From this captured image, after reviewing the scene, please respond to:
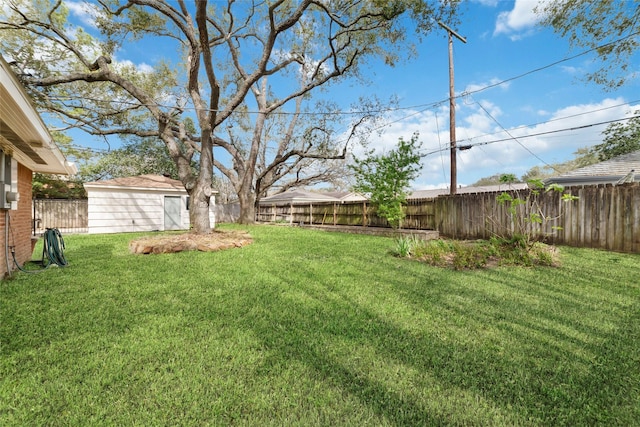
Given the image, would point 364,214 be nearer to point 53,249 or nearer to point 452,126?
point 452,126

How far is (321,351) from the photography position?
200cm

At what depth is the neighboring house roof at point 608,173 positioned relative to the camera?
9938 mm

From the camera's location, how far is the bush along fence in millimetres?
5828

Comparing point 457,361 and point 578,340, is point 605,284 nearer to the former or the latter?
point 578,340

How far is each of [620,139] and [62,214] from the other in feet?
115

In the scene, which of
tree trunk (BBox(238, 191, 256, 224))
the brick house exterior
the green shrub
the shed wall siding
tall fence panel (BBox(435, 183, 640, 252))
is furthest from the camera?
tree trunk (BBox(238, 191, 256, 224))

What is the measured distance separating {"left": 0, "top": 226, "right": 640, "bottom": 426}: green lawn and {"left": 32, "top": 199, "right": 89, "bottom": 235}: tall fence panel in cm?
1393

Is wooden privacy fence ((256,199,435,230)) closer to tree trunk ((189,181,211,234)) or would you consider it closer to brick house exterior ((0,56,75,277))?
tree trunk ((189,181,211,234))

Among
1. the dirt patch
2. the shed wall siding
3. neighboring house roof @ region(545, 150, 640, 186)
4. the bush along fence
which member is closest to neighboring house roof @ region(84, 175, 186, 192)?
the shed wall siding

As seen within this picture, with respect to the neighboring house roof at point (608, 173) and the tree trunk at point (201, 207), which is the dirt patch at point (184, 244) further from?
the neighboring house roof at point (608, 173)

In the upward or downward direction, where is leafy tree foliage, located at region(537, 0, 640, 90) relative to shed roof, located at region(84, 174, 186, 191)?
upward

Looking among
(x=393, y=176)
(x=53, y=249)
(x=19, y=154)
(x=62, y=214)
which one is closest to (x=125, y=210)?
(x=62, y=214)

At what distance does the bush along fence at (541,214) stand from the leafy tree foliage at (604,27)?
4704 millimetres

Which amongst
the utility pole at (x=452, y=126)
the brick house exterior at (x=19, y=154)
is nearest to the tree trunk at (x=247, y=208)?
the brick house exterior at (x=19, y=154)
